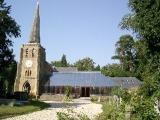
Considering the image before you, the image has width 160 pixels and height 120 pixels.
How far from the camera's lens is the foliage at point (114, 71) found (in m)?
91.9

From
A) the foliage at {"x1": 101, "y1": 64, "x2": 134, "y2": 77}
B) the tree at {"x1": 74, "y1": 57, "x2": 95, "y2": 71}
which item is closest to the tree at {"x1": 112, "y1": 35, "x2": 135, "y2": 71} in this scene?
the foliage at {"x1": 101, "y1": 64, "x2": 134, "y2": 77}

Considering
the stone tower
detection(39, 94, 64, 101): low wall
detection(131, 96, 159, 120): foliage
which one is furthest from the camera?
the stone tower

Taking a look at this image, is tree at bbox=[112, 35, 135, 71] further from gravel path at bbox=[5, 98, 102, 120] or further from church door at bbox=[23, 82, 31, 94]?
gravel path at bbox=[5, 98, 102, 120]

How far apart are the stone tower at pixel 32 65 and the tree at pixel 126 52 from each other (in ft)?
96.7

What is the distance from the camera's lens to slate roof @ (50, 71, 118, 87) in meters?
74.0

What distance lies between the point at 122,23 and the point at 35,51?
154 feet

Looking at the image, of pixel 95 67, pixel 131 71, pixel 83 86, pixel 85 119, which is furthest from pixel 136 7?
pixel 95 67

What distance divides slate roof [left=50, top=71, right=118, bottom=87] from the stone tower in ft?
11.3

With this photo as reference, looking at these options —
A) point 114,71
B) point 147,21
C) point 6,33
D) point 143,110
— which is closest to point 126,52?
point 114,71

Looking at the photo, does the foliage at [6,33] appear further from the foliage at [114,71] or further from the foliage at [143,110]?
the foliage at [114,71]

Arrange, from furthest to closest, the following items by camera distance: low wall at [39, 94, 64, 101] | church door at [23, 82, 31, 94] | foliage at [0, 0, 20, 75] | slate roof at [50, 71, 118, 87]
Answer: slate roof at [50, 71, 118, 87] → church door at [23, 82, 31, 94] → low wall at [39, 94, 64, 101] → foliage at [0, 0, 20, 75]

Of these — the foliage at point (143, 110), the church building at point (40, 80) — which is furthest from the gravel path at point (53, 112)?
the church building at point (40, 80)

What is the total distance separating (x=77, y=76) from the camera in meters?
A: 77.8

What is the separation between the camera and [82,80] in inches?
2995
